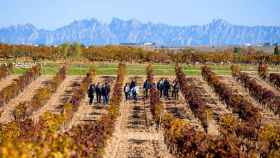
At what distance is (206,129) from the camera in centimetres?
2102

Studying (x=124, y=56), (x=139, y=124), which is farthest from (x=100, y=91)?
(x=124, y=56)

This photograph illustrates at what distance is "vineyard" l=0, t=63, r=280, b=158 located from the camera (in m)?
13.9

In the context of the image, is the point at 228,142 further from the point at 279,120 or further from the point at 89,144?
the point at 279,120

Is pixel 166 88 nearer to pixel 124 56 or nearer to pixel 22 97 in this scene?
pixel 22 97

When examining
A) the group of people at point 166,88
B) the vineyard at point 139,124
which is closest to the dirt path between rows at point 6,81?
the vineyard at point 139,124

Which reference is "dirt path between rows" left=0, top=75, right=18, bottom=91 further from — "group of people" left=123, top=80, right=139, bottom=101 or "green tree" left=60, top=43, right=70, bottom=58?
Answer: "green tree" left=60, top=43, right=70, bottom=58

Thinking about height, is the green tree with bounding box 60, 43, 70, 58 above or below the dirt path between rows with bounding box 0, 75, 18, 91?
above

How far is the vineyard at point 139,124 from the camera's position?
45.5 ft

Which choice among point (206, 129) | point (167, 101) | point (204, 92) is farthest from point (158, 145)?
point (204, 92)

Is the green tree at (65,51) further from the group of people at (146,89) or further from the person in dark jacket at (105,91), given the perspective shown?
the person in dark jacket at (105,91)

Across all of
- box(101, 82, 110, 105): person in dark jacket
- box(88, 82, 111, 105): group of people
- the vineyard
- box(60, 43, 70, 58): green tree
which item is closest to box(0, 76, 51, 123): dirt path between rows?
the vineyard

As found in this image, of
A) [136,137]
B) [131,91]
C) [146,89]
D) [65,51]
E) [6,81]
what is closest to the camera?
[136,137]

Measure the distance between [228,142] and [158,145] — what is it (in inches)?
214

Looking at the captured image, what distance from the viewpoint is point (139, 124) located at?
23.5m
